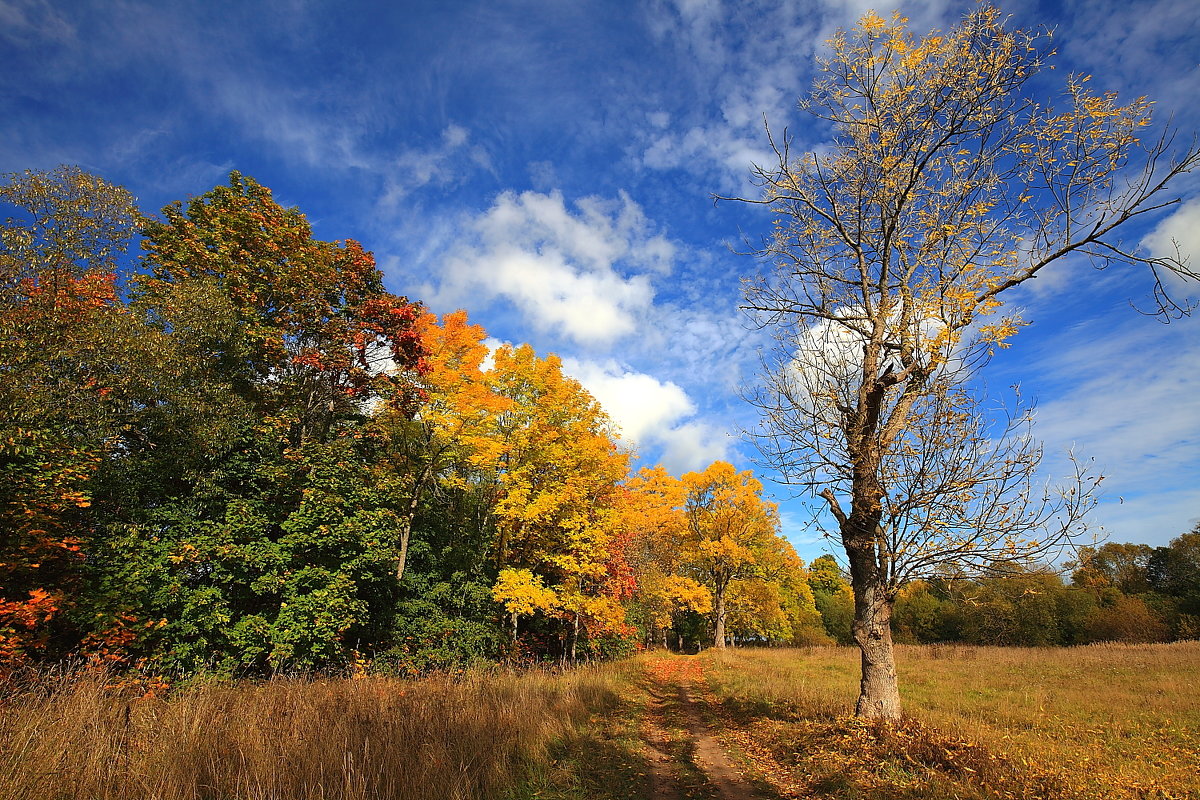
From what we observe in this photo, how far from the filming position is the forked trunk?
7715mm

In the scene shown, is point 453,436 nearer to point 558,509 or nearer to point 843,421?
point 558,509

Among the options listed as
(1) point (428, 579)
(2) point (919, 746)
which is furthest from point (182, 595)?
(2) point (919, 746)

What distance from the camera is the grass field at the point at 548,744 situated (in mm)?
4328

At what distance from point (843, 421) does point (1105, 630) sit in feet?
171

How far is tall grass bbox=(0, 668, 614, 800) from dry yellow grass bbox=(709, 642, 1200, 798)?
589 centimetres

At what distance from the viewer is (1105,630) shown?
39594 millimetres

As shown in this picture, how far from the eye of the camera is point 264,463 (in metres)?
13.2

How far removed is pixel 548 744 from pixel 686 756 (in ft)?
7.98

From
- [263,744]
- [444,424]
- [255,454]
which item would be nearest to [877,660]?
[263,744]

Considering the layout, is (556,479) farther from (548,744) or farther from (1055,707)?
(1055,707)

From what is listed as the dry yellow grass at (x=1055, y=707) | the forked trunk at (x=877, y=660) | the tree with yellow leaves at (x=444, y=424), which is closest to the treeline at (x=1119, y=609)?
the dry yellow grass at (x=1055, y=707)

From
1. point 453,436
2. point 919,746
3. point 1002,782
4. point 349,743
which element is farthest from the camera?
point 453,436

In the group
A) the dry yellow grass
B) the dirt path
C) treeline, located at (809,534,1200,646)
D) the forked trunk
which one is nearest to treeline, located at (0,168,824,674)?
the dirt path

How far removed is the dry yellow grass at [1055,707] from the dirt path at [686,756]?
4.49 ft
